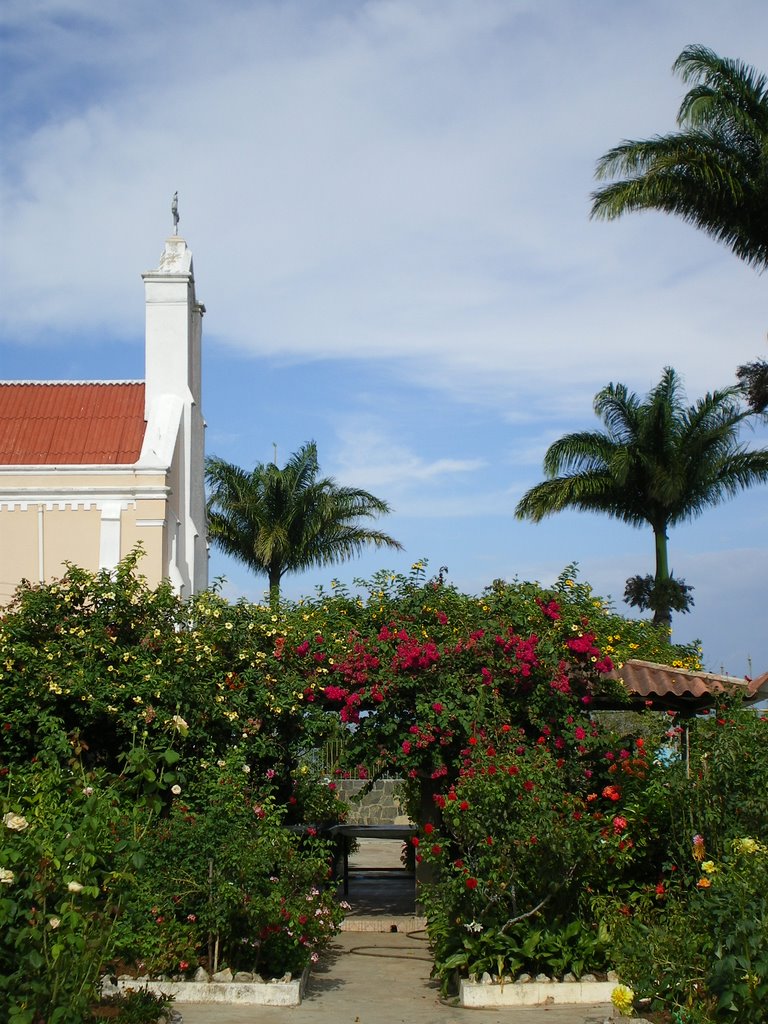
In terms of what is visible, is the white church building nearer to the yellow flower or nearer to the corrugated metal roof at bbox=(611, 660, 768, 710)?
the corrugated metal roof at bbox=(611, 660, 768, 710)

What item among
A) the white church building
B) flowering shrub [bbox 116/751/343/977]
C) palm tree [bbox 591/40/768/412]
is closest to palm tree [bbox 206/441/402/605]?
the white church building

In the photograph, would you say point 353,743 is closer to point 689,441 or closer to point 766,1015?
point 766,1015

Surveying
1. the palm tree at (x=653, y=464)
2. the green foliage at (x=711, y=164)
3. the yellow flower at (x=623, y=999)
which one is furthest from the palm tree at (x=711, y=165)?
the yellow flower at (x=623, y=999)

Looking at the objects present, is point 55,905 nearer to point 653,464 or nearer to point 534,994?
point 534,994

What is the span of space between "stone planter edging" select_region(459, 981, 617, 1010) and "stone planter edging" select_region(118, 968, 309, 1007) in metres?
1.31

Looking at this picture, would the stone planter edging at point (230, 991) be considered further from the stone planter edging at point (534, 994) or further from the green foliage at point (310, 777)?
the stone planter edging at point (534, 994)

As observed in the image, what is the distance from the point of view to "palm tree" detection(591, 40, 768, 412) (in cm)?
1894

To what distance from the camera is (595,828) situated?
8898 millimetres

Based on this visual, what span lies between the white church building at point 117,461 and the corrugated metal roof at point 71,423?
Answer: 2 cm

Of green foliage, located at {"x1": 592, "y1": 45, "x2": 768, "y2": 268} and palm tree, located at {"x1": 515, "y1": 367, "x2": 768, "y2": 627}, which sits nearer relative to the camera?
green foliage, located at {"x1": 592, "y1": 45, "x2": 768, "y2": 268}

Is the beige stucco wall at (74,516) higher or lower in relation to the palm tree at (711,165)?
lower

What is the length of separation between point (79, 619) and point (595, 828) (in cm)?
A: 499

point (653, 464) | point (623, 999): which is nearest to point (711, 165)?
point (653, 464)

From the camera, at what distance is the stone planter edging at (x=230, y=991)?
8039 millimetres
